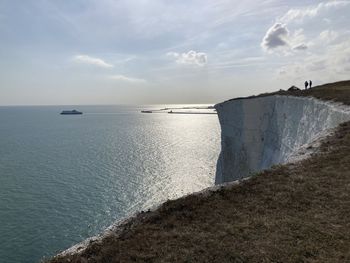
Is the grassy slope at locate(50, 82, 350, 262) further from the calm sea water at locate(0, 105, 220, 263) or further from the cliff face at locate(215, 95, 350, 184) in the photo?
the calm sea water at locate(0, 105, 220, 263)

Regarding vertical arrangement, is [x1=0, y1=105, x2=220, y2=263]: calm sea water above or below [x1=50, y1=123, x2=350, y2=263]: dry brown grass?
below

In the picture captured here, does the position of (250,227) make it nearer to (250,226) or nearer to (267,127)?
(250,226)

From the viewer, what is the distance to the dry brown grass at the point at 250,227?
22.4 feet

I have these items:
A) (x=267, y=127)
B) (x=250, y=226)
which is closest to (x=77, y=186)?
(x=267, y=127)

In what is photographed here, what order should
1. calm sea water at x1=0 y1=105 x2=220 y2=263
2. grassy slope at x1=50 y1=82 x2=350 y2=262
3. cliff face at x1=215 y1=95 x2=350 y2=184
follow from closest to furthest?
grassy slope at x1=50 y1=82 x2=350 y2=262, cliff face at x1=215 y1=95 x2=350 y2=184, calm sea water at x1=0 y1=105 x2=220 y2=263

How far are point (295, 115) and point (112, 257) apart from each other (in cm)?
2409

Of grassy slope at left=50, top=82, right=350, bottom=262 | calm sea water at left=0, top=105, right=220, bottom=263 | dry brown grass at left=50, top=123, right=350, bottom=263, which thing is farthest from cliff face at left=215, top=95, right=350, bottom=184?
calm sea water at left=0, top=105, right=220, bottom=263

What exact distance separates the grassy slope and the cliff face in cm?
674

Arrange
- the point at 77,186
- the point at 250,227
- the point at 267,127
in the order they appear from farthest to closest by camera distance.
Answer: the point at 77,186 < the point at 267,127 < the point at 250,227

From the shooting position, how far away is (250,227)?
25.9ft

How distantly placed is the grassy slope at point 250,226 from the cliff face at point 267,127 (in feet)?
22.1

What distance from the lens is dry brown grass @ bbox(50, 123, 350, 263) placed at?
6.83 meters

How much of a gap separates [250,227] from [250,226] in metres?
0.05

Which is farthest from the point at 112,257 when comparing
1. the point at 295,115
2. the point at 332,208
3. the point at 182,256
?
the point at 295,115
